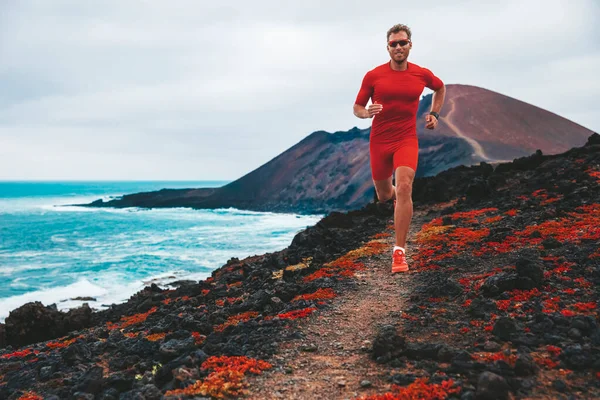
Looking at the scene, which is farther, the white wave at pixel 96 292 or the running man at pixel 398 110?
the white wave at pixel 96 292

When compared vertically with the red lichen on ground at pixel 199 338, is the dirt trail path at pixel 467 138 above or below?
above

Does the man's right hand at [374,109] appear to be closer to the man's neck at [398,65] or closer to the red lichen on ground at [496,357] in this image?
the man's neck at [398,65]

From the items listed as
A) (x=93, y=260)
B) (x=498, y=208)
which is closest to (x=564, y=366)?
(x=498, y=208)

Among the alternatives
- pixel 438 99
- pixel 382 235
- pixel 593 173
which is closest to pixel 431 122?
pixel 438 99

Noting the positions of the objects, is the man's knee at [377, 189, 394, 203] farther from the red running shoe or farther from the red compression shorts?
the red running shoe

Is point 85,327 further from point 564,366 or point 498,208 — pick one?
point 498,208

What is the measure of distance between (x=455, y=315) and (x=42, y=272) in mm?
41313

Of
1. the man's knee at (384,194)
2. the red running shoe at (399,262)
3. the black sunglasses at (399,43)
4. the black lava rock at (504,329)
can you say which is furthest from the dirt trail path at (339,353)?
the black sunglasses at (399,43)

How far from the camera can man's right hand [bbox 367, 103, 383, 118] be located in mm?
7547

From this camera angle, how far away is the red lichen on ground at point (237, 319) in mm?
7245

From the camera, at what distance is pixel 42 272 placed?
39.2 metres

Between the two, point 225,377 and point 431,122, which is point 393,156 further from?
point 225,377

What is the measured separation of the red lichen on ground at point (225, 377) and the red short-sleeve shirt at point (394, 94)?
16.2ft

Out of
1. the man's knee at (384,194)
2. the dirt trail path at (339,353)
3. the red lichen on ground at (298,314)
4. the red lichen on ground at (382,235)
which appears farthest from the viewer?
the red lichen on ground at (382,235)
